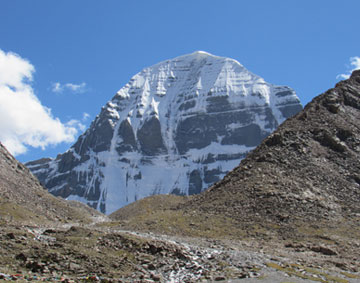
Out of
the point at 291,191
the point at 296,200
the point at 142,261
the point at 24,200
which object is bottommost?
the point at 142,261

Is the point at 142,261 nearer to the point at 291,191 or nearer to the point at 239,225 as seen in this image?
the point at 239,225

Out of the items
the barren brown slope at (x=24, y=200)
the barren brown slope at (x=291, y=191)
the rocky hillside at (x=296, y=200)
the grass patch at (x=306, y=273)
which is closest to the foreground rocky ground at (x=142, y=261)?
the grass patch at (x=306, y=273)

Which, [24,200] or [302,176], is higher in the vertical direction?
[24,200]

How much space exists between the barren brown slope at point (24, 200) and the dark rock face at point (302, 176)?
83.3 feet

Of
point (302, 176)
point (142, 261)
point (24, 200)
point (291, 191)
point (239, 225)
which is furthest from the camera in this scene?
point (24, 200)

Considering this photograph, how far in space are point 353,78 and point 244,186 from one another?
2088 inches

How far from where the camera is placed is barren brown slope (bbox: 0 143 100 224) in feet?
271


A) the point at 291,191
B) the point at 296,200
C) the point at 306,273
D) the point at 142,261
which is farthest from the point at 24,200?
the point at 306,273

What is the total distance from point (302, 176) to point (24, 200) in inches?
1871

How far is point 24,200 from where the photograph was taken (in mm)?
93312

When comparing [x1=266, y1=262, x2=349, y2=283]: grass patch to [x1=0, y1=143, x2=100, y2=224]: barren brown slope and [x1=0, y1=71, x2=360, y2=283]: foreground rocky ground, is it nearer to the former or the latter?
[x1=0, y1=71, x2=360, y2=283]: foreground rocky ground

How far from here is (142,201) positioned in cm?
12288

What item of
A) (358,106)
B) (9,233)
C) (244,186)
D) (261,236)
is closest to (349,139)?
(358,106)

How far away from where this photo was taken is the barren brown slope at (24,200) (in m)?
82.6
